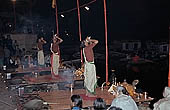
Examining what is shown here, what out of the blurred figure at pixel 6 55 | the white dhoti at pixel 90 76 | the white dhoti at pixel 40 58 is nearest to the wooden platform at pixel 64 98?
the white dhoti at pixel 90 76

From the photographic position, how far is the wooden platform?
4.44 meters

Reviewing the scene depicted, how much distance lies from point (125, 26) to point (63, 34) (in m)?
3.72

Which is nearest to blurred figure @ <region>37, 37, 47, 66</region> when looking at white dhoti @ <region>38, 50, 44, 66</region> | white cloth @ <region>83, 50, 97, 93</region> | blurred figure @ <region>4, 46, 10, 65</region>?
white dhoti @ <region>38, 50, 44, 66</region>

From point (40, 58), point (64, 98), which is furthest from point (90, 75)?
point (40, 58)

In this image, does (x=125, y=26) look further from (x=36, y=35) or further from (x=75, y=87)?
(x=75, y=87)

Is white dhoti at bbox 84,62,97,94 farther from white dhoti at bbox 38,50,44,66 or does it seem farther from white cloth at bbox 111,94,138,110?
white dhoti at bbox 38,50,44,66

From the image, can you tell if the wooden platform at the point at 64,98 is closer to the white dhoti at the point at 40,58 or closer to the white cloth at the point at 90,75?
the white cloth at the point at 90,75

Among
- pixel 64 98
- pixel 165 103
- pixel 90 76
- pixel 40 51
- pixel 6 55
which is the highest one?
pixel 40 51

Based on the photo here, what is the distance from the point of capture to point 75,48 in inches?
460

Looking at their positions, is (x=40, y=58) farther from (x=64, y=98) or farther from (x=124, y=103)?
(x=124, y=103)

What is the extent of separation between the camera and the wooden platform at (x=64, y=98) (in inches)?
175

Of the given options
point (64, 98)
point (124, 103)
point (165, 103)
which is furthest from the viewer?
point (64, 98)

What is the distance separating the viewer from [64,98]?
194 inches

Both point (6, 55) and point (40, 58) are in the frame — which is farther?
point (6, 55)
